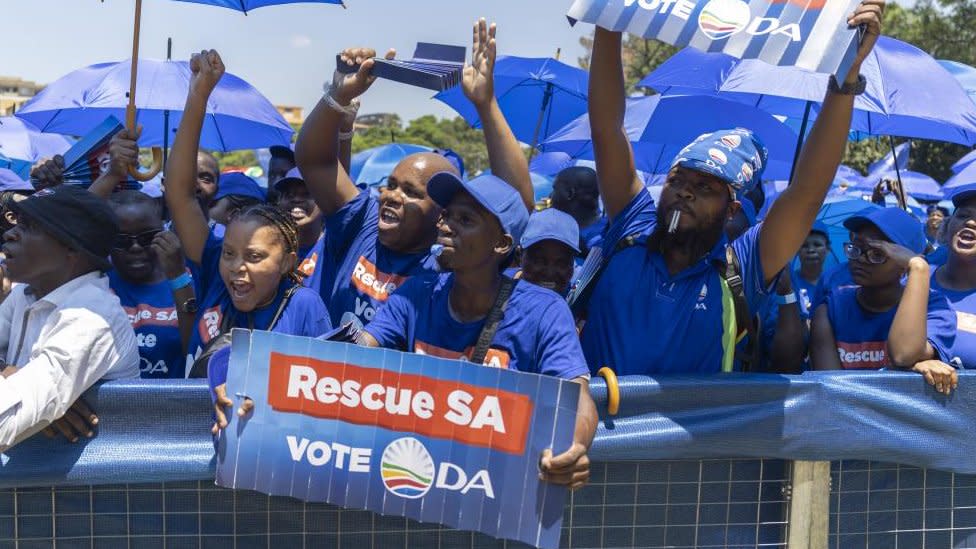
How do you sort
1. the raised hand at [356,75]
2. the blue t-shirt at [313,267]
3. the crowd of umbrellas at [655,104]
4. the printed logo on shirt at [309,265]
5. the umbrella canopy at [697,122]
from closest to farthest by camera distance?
1. the raised hand at [356,75]
2. the blue t-shirt at [313,267]
3. the printed logo on shirt at [309,265]
4. the crowd of umbrellas at [655,104]
5. the umbrella canopy at [697,122]

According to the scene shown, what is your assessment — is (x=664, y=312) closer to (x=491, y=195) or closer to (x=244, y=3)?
(x=491, y=195)

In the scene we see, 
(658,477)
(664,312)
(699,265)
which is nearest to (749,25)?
(699,265)

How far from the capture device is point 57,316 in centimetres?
322

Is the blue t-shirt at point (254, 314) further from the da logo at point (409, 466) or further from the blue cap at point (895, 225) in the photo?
the blue cap at point (895, 225)

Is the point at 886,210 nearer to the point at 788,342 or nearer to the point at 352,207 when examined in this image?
the point at 788,342

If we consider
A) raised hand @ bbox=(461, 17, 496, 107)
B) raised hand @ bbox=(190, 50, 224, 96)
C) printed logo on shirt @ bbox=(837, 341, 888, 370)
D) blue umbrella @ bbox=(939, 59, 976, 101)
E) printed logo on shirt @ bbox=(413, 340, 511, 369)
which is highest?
blue umbrella @ bbox=(939, 59, 976, 101)

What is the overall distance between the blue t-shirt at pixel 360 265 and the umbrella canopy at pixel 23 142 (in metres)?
7.24

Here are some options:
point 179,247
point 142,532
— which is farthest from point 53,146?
point 142,532

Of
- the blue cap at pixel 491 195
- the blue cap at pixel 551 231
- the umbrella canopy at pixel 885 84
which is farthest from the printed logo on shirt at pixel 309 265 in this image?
the umbrella canopy at pixel 885 84

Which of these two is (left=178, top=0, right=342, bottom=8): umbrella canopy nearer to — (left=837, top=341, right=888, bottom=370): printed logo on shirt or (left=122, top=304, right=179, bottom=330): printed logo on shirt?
(left=122, top=304, right=179, bottom=330): printed logo on shirt

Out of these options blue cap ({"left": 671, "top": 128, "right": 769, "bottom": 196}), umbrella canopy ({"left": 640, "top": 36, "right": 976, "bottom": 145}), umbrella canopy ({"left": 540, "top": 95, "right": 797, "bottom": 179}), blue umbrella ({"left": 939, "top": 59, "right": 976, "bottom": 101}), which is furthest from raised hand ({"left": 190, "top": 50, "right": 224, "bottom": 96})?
blue umbrella ({"left": 939, "top": 59, "right": 976, "bottom": 101})

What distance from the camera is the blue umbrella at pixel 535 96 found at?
392 inches

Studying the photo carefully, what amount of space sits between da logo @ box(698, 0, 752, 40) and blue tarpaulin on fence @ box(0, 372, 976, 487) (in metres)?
1.07

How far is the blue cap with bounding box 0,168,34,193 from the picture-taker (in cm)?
569
